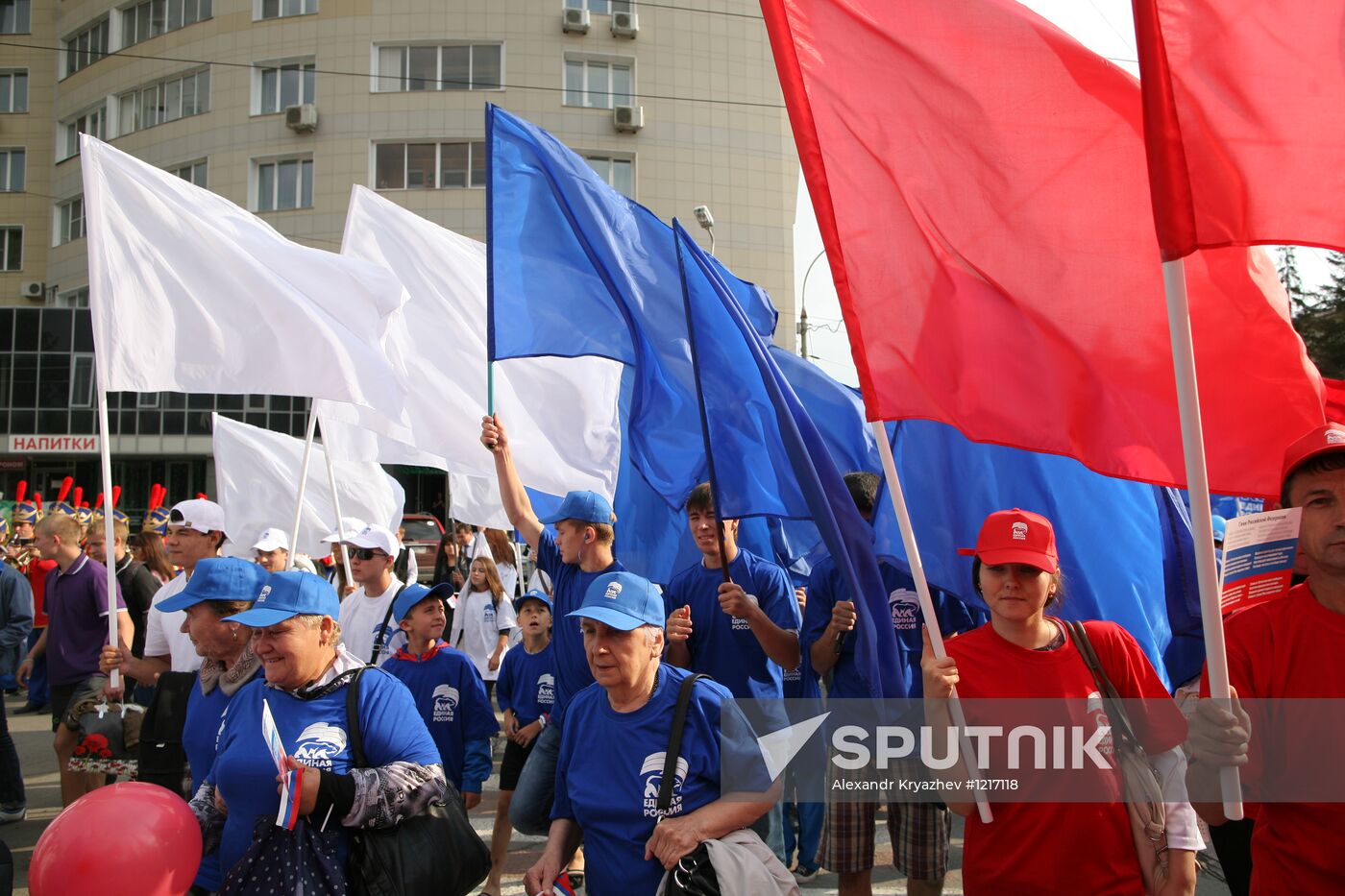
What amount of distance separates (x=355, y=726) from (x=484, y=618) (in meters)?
5.71

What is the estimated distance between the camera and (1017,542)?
332 centimetres

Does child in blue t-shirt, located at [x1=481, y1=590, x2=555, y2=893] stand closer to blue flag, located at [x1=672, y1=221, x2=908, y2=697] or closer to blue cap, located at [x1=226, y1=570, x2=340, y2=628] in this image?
blue flag, located at [x1=672, y1=221, x2=908, y2=697]

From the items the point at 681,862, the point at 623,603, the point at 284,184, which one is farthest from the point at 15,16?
the point at 681,862

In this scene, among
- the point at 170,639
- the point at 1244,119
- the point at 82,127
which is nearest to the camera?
the point at 1244,119

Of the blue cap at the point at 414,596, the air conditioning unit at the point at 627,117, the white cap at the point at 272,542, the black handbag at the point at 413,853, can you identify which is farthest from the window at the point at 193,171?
the black handbag at the point at 413,853

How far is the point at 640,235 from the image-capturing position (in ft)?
20.4

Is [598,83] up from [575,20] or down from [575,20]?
down

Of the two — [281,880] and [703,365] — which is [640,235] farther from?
[281,880]

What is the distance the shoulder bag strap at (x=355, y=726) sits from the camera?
341cm

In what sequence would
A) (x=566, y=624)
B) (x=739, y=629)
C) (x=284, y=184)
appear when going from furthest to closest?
(x=284, y=184)
(x=739, y=629)
(x=566, y=624)

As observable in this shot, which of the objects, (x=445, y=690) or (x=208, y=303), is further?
(x=208, y=303)

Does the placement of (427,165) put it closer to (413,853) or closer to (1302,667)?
(413,853)

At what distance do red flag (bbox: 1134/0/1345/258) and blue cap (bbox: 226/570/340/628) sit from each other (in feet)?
8.95

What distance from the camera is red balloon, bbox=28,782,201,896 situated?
2.91m
